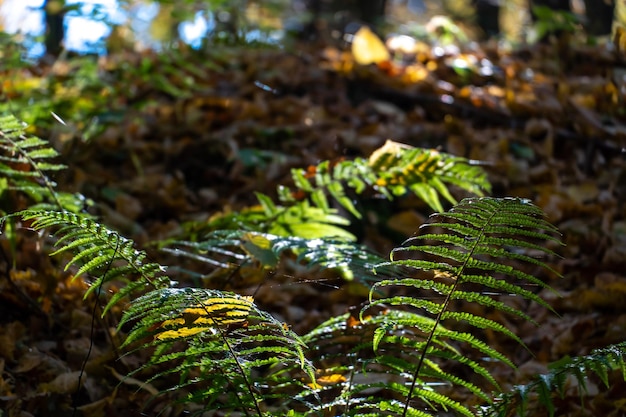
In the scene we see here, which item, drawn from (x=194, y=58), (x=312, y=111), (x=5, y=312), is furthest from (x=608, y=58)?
(x=5, y=312)

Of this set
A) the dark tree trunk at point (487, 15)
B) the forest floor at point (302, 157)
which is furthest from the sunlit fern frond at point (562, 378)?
the dark tree trunk at point (487, 15)

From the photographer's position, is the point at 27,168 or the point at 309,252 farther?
the point at 27,168

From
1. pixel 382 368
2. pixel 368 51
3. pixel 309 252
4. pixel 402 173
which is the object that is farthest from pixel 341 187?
pixel 368 51

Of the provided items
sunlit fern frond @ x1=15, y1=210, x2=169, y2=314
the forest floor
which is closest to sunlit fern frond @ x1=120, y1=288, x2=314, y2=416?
sunlit fern frond @ x1=15, y1=210, x2=169, y2=314

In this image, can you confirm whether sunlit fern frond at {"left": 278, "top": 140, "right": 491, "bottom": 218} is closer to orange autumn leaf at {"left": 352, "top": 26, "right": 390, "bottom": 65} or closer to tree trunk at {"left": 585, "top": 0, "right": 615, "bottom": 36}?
orange autumn leaf at {"left": 352, "top": 26, "right": 390, "bottom": 65}

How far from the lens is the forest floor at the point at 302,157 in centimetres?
221

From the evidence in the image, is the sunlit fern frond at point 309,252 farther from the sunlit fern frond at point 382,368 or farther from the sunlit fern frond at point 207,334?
the sunlit fern frond at point 207,334

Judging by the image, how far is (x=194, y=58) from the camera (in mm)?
4496

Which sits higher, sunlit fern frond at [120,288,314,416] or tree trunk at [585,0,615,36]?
tree trunk at [585,0,615,36]

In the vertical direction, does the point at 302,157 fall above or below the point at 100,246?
below

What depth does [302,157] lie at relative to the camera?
3867 millimetres

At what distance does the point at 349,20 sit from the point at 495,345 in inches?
221

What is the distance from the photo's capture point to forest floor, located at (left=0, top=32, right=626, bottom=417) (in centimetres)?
221

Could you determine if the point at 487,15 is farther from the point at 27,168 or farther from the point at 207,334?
the point at 207,334
